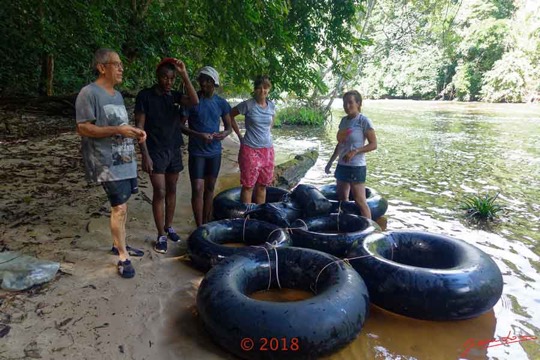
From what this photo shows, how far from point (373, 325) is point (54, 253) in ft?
9.33

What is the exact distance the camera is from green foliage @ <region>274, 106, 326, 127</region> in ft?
62.6

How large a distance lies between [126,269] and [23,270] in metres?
0.73

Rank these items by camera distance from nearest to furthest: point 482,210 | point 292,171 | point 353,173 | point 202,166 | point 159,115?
point 159,115 → point 202,166 → point 353,173 → point 482,210 → point 292,171

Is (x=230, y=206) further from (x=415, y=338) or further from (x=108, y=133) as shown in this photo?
(x=415, y=338)

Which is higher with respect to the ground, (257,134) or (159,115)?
(159,115)

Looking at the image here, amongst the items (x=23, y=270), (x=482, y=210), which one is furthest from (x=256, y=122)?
(x=482, y=210)

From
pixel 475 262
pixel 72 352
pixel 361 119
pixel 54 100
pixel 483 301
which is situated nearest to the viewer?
pixel 72 352

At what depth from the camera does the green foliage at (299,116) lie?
1909cm

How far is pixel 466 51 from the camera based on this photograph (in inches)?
1395

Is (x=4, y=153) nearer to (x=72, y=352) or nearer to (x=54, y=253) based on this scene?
(x=54, y=253)

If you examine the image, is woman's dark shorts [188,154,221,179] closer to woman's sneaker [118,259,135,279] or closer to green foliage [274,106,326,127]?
woman's sneaker [118,259,135,279]

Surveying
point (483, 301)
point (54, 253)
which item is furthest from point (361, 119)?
point (54, 253)

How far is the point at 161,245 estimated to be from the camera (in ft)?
12.4

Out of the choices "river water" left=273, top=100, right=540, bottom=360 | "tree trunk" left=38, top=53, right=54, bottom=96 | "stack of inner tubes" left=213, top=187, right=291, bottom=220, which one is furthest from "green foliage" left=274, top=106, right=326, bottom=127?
"stack of inner tubes" left=213, top=187, right=291, bottom=220
